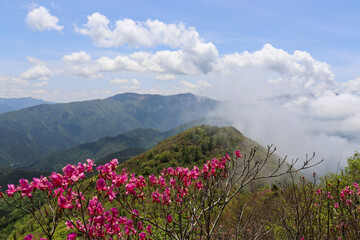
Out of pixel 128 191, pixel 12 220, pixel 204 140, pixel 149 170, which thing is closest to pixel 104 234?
pixel 128 191

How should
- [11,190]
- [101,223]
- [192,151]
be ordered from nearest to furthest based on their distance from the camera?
[11,190], [101,223], [192,151]

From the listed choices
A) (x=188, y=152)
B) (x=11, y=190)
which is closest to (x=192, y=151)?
(x=188, y=152)

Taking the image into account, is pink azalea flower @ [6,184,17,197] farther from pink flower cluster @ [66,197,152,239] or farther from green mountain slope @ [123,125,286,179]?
green mountain slope @ [123,125,286,179]

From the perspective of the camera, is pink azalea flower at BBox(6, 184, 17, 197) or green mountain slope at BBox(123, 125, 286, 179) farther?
green mountain slope at BBox(123, 125, 286, 179)

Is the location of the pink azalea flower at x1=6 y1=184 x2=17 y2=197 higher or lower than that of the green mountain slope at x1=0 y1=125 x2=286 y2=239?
higher

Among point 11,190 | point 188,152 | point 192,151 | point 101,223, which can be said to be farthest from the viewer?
point 192,151

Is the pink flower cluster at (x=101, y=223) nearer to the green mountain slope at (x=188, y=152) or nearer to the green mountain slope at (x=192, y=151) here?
the green mountain slope at (x=192, y=151)

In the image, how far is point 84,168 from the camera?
387 cm

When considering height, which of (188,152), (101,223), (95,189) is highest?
(95,189)

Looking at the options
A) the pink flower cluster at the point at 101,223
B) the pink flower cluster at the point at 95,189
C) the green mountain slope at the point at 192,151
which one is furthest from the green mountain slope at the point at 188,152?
the pink flower cluster at the point at 95,189

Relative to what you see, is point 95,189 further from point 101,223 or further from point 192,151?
point 192,151

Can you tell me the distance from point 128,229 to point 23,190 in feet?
8.26

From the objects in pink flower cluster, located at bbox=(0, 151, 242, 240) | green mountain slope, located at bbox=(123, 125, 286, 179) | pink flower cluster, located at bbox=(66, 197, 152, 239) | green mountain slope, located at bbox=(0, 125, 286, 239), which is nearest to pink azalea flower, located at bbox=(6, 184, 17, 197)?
pink flower cluster, located at bbox=(0, 151, 242, 240)

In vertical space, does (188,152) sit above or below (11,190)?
below
